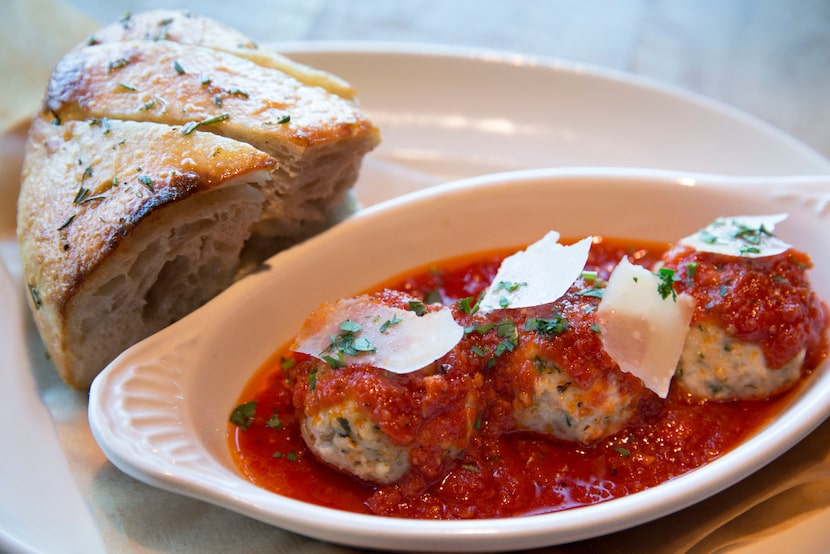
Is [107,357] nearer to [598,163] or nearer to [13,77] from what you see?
[13,77]

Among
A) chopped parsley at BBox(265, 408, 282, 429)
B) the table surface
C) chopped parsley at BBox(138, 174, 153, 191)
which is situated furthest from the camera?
the table surface

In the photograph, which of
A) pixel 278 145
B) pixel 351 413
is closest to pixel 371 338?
pixel 351 413

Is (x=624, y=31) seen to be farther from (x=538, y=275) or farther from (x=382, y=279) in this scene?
(x=538, y=275)

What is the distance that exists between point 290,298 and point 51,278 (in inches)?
29.2

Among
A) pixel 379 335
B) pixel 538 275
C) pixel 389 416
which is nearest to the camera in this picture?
pixel 389 416

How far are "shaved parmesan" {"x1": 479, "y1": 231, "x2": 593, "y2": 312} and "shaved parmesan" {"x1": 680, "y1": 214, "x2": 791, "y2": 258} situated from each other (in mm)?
427

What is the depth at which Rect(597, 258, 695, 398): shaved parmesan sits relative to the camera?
213 centimetres

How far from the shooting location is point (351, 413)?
198 centimetres

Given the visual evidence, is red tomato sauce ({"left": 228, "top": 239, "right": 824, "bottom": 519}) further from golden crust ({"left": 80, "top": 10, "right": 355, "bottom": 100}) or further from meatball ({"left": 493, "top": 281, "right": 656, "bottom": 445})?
golden crust ({"left": 80, "top": 10, "right": 355, "bottom": 100})

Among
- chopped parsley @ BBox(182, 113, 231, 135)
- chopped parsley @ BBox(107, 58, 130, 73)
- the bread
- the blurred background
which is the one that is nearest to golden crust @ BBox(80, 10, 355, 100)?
the bread

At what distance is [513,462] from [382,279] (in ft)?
2.98

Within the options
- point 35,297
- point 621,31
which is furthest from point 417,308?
point 621,31

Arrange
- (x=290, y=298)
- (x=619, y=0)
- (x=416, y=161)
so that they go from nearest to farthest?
(x=290, y=298), (x=416, y=161), (x=619, y=0)

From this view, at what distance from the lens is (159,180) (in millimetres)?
2199
